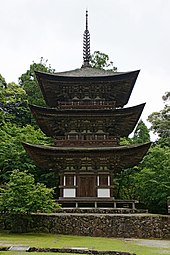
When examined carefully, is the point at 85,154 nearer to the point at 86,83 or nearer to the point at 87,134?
the point at 87,134

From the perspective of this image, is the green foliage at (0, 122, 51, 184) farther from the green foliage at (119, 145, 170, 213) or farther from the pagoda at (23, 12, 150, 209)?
the green foliage at (119, 145, 170, 213)

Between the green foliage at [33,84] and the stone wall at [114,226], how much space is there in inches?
1247

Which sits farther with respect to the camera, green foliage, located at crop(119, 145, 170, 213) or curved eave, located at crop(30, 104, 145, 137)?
green foliage, located at crop(119, 145, 170, 213)

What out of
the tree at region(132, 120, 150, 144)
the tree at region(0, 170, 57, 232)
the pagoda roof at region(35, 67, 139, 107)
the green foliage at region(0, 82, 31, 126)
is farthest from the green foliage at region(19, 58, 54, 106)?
the tree at region(0, 170, 57, 232)

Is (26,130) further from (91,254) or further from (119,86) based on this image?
(91,254)

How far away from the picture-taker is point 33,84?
172 ft

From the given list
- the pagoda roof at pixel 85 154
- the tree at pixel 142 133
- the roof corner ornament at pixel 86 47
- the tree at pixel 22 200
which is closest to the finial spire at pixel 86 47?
the roof corner ornament at pixel 86 47

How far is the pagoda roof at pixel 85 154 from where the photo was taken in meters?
21.0

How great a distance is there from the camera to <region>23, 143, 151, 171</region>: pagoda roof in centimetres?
2095

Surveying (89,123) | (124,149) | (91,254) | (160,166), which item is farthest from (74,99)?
(91,254)

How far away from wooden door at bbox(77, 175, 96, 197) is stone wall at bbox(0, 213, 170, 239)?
12.6 ft

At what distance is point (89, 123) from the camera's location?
23047mm

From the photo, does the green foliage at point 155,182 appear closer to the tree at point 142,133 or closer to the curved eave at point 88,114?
the curved eave at point 88,114

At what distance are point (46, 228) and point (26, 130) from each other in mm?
17023
